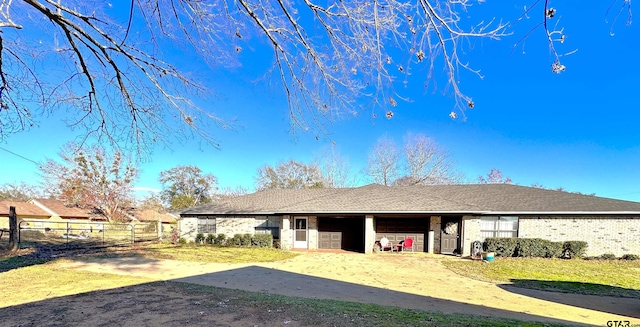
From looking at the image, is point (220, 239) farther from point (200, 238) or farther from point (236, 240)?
point (200, 238)

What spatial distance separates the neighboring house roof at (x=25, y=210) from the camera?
29453mm

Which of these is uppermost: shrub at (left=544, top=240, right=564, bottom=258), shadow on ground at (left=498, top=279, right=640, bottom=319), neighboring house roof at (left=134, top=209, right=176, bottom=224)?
shadow on ground at (left=498, top=279, right=640, bottom=319)

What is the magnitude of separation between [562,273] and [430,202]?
635cm

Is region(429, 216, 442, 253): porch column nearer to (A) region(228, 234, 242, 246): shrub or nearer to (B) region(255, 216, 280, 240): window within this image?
(B) region(255, 216, 280, 240): window

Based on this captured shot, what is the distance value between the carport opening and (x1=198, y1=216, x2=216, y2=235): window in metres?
6.61

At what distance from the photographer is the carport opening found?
1803cm

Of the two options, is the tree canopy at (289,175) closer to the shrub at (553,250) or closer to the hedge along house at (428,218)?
the hedge along house at (428,218)

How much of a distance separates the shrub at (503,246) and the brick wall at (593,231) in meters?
1.03

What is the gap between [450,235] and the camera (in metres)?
16.2

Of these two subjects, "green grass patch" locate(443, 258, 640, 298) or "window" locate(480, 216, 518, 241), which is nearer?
"green grass patch" locate(443, 258, 640, 298)

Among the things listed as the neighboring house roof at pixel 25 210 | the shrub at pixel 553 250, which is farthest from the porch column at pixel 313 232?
the neighboring house roof at pixel 25 210

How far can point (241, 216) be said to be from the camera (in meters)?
18.8

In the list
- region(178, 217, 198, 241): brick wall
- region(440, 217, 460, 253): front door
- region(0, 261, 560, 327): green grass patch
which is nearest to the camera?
region(0, 261, 560, 327): green grass patch

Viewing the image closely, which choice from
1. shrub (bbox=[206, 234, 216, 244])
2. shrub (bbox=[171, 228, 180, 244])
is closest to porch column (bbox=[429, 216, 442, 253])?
shrub (bbox=[206, 234, 216, 244])
